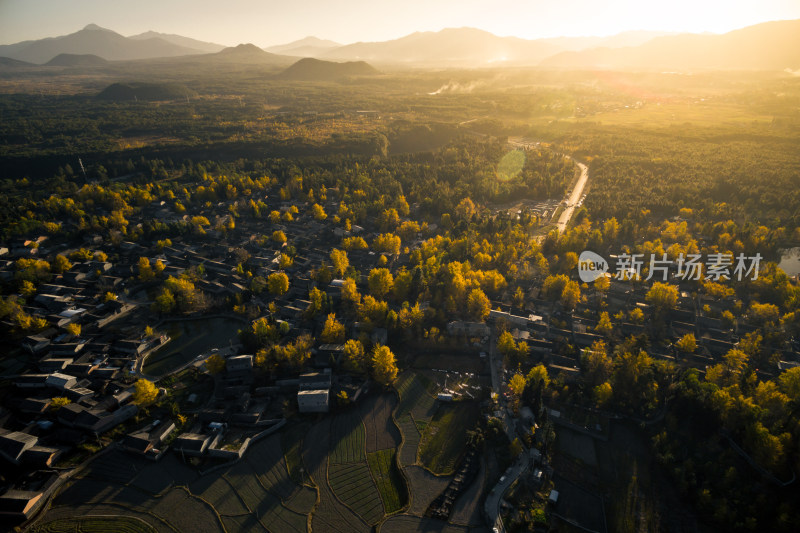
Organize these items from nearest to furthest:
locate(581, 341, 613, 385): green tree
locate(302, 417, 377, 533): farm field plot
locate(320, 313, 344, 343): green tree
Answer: locate(302, 417, 377, 533): farm field plot → locate(581, 341, 613, 385): green tree → locate(320, 313, 344, 343): green tree

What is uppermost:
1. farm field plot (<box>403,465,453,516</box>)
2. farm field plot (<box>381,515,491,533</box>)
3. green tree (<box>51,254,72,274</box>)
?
green tree (<box>51,254,72,274</box>)

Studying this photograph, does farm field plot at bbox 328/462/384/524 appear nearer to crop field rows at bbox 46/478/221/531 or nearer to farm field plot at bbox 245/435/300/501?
farm field plot at bbox 245/435/300/501

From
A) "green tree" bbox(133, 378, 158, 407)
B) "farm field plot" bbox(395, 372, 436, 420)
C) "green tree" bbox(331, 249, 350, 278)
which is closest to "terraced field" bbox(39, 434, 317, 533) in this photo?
"green tree" bbox(133, 378, 158, 407)

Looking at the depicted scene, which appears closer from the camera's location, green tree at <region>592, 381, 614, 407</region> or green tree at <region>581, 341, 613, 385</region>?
green tree at <region>592, 381, 614, 407</region>

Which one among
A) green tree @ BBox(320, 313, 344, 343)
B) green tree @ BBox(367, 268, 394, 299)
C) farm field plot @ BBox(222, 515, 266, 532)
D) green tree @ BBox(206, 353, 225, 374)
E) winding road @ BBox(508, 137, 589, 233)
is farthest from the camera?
winding road @ BBox(508, 137, 589, 233)

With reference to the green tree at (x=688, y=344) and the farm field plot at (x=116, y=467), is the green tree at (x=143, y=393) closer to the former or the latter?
the farm field plot at (x=116, y=467)

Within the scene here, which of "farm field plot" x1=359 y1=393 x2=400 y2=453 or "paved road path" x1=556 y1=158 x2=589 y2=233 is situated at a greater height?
"paved road path" x1=556 y1=158 x2=589 y2=233

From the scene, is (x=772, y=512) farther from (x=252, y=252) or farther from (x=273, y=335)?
(x=252, y=252)

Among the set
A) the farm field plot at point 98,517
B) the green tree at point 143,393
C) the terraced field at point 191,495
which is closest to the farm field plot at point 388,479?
the terraced field at point 191,495
